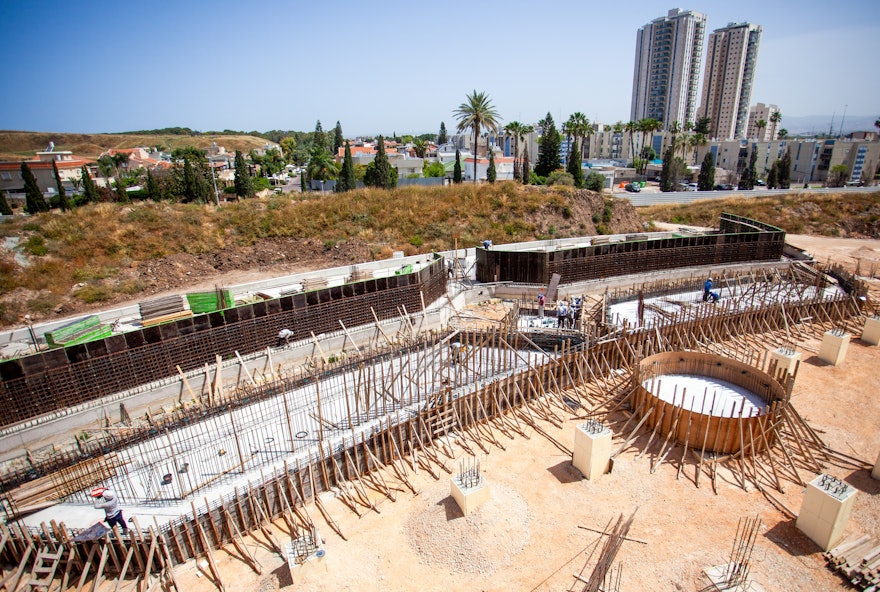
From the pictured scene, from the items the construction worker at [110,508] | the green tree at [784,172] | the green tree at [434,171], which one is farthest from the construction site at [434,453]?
the green tree at [784,172]

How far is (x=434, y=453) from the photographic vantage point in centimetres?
1198

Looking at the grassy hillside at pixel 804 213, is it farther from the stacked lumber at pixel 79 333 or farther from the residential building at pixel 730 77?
the residential building at pixel 730 77

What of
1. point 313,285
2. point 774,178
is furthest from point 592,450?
point 774,178

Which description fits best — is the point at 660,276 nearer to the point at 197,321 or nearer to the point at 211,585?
the point at 197,321

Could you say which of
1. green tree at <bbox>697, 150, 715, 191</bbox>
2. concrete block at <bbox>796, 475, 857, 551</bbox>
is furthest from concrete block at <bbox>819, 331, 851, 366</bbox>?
green tree at <bbox>697, 150, 715, 191</bbox>

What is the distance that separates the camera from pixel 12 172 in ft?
185

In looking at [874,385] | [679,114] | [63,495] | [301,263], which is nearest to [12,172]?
[301,263]

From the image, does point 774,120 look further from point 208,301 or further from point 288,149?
point 208,301

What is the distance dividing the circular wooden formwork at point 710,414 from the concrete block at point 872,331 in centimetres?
878

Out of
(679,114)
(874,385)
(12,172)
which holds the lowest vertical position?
(874,385)

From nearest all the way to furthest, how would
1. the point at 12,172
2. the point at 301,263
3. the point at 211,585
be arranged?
the point at 211,585, the point at 301,263, the point at 12,172

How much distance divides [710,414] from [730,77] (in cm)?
13572

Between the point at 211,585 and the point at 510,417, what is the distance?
27.6 ft

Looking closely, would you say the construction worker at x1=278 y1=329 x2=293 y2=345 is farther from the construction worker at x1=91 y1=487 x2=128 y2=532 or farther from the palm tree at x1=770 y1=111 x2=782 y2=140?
the palm tree at x1=770 y1=111 x2=782 y2=140
